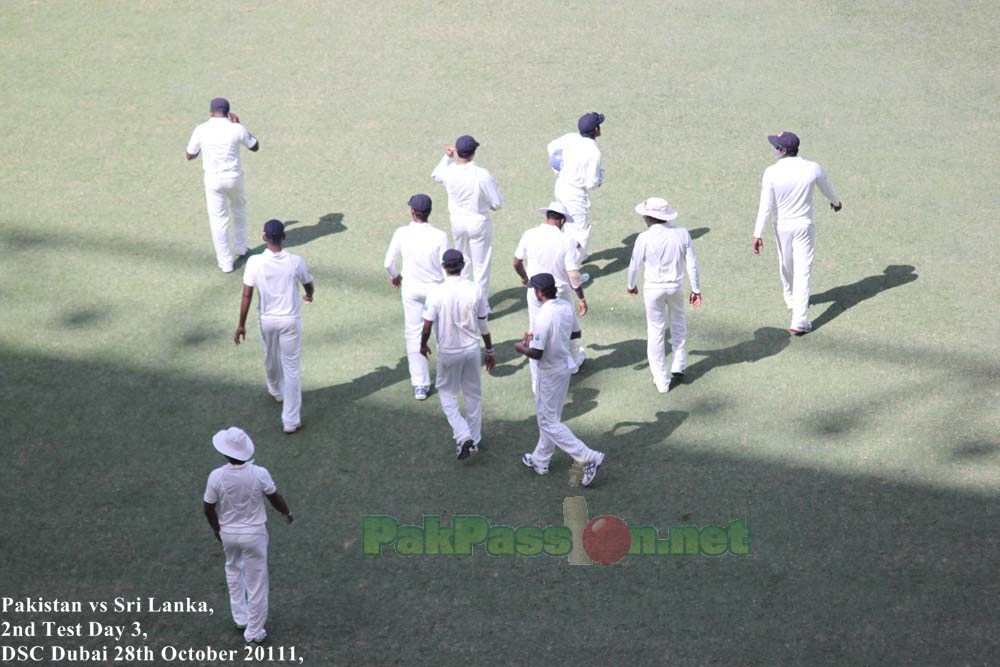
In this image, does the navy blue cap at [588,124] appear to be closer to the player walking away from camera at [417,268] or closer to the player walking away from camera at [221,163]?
the player walking away from camera at [417,268]

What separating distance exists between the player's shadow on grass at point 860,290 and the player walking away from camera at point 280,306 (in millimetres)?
5483

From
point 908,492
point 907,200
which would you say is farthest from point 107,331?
point 907,200

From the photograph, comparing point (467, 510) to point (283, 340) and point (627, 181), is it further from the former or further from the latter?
point (627, 181)

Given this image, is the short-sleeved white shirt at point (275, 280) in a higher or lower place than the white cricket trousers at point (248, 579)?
higher

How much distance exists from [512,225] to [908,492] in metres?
6.27

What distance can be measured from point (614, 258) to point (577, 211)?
109cm

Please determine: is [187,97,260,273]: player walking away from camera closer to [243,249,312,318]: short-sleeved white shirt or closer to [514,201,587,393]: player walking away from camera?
[243,249,312,318]: short-sleeved white shirt

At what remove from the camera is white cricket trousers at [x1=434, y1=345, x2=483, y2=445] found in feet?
33.2

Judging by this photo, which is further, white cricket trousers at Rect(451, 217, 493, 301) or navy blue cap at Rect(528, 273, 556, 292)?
white cricket trousers at Rect(451, 217, 493, 301)

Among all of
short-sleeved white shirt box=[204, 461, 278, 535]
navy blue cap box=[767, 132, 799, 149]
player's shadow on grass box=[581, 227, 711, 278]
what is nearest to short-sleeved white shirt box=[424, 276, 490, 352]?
short-sleeved white shirt box=[204, 461, 278, 535]

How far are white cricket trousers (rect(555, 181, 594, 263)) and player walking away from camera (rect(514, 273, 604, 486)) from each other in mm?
3130

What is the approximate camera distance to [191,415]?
10984 millimetres

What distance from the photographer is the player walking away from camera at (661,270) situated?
35.3 ft

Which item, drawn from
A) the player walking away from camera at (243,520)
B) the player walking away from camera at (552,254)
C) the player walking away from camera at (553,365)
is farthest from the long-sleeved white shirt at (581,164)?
the player walking away from camera at (243,520)
